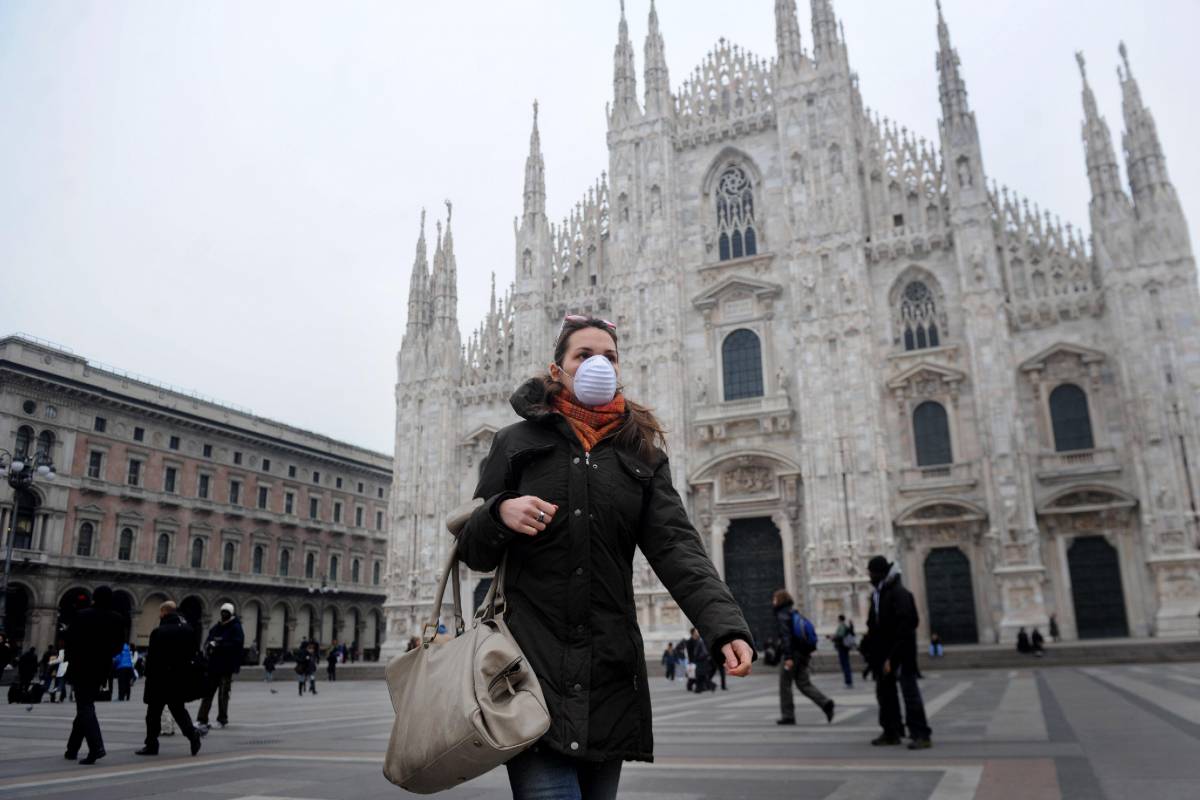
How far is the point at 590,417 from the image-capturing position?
2.89 meters

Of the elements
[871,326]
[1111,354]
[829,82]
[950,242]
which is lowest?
[1111,354]

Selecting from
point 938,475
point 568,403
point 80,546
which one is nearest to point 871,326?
point 938,475

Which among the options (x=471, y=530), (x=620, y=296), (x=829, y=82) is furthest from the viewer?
(x=620, y=296)

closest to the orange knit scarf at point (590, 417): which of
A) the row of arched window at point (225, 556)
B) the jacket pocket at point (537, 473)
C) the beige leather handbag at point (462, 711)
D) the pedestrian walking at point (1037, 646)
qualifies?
the jacket pocket at point (537, 473)

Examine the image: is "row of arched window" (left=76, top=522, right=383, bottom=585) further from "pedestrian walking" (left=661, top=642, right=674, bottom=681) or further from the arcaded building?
"pedestrian walking" (left=661, top=642, right=674, bottom=681)

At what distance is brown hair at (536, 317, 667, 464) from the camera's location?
289 cm

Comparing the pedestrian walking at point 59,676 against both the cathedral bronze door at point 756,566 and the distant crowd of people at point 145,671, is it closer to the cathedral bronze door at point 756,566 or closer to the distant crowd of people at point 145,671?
the distant crowd of people at point 145,671

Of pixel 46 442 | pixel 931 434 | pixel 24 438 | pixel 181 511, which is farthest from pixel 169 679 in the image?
pixel 181 511

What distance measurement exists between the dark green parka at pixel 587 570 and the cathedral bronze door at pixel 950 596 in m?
25.7

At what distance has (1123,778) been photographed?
18.2 ft

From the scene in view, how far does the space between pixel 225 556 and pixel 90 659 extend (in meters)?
41.4

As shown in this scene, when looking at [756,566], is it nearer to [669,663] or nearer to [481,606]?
Answer: [669,663]

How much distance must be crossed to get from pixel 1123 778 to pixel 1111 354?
23.6 meters

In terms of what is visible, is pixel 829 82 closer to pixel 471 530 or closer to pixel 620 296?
pixel 620 296
